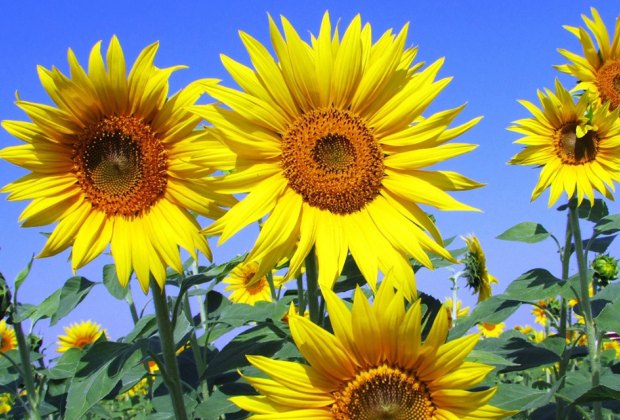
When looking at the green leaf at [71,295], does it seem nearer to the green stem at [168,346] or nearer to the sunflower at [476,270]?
the green stem at [168,346]

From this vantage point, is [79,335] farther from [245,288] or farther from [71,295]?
[71,295]

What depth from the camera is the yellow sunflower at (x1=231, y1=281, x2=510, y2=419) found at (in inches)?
98.2

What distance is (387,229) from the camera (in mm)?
2992

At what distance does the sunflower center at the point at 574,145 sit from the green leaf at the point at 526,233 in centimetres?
44

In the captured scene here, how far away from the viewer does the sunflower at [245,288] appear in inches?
262

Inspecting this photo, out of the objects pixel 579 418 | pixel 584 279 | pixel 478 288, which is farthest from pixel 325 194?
pixel 579 418

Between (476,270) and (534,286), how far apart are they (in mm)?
656

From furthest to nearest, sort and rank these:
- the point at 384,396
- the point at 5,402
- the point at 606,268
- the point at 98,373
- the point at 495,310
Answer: the point at 5,402, the point at 606,268, the point at 495,310, the point at 98,373, the point at 384,396

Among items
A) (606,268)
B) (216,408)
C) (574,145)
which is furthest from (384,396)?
(606,268)

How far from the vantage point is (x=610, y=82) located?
20.4ft

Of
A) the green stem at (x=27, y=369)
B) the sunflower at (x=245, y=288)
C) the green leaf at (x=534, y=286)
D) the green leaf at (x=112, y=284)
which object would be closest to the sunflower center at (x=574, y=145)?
the green leaf at (x=534, y=286)

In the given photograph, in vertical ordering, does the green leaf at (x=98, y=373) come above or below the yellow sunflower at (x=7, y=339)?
below

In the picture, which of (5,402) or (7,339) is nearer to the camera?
(7,339)

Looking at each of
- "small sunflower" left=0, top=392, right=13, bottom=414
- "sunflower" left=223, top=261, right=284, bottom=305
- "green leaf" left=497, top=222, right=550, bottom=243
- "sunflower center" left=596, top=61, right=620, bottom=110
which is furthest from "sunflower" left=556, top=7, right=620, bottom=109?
"small sunflower" left=0, top=392, right=13, bottom=414
